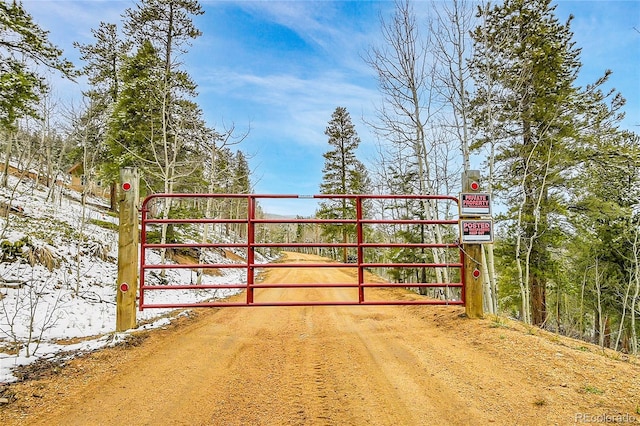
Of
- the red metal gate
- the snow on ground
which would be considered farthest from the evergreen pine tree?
the snow on ground

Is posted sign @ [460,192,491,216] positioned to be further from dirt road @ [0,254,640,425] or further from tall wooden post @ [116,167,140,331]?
tall wooden post @ [116,167,140,331]

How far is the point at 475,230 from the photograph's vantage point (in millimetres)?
4812

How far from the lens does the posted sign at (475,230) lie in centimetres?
479

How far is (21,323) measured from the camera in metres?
4.62

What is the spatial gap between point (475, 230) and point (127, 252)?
4964 mm

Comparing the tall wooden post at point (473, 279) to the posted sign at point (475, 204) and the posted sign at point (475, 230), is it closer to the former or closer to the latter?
the posted sign at point (475, 230)

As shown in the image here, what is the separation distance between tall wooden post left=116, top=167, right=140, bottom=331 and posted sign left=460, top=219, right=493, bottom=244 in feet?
15.3

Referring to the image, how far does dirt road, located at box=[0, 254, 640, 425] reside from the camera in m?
2.27

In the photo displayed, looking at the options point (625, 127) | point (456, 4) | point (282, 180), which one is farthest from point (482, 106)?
point (282, 180)

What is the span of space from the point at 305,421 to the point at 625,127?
17.3 meters

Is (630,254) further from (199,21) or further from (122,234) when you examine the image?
(199,21)

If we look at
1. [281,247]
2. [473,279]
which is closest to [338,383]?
[281,247]

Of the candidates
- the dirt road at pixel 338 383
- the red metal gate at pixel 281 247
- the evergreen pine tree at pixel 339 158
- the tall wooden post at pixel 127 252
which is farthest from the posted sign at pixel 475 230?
the evergreen pine tree at pixel 339 158

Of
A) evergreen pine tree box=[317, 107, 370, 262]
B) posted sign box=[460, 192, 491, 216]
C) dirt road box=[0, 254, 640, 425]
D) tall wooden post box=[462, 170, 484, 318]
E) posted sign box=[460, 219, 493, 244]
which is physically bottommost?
dirt road box=[0, 254, 640, 425]
